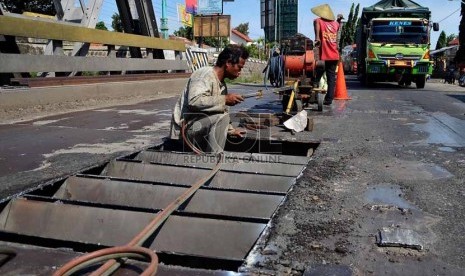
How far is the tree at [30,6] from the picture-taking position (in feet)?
97.7

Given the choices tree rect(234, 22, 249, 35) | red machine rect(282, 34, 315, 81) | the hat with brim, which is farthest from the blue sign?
tree rect(234, 22, 249, 35)

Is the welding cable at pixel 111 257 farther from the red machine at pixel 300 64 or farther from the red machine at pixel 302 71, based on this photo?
the red machine at pixel 300 64

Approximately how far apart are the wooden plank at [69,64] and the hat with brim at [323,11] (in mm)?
5156

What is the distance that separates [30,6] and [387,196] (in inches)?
1358

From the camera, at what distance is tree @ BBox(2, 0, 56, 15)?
2978 centimetres

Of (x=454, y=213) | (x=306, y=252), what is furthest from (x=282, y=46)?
(x=306, y=252)

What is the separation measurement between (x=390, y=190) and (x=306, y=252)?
1.41 m

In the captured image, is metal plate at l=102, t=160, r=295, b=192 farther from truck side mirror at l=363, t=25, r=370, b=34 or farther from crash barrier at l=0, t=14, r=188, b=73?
truck side mirror at l=363, t=25, r=370, b=34

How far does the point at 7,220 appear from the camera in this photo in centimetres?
307

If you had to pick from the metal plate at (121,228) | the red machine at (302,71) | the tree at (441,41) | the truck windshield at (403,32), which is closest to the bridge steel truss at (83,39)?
the red machine at (302,71)

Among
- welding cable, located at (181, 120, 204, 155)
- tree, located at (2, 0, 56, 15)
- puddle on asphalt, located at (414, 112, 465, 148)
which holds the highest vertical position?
tree, located at (2, 0, 56, 15)

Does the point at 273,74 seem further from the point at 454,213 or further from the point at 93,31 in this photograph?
the point at 454,213

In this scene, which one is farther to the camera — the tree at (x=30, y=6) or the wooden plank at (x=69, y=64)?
the tree at (x=30, y=6)

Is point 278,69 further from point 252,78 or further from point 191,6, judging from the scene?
point 191,6
